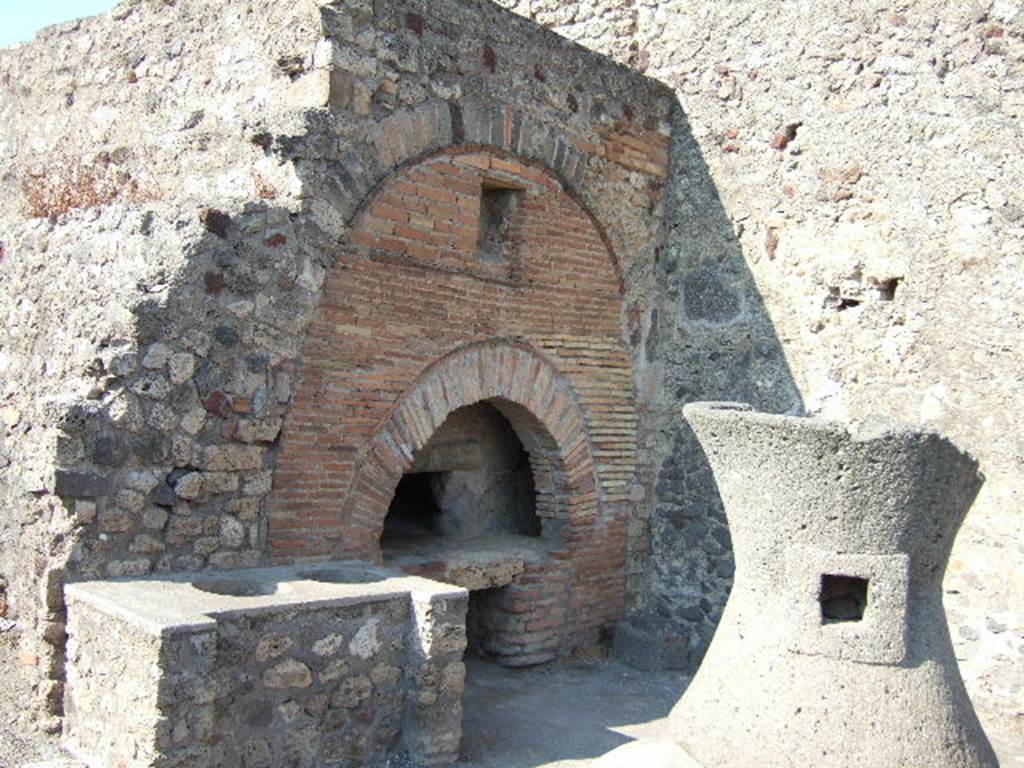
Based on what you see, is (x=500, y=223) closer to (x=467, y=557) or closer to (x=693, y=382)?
(x=693, y=382)

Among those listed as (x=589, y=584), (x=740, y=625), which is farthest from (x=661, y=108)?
(x=740, y=625)

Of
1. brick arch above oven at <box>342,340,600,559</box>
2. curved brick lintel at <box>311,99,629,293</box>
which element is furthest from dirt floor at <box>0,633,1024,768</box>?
curved brick lintel at <box>311,99,629,293</box>

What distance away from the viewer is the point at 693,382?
7000mm

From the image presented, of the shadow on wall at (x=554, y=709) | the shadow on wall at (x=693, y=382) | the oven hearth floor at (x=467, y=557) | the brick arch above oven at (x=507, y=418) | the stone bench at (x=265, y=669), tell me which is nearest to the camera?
the stone bench at (x=265, y=669)

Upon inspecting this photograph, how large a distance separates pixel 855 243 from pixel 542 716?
307cm

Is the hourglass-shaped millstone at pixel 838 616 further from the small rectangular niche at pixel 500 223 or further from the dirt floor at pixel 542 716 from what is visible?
the small rectangular niche at pixel 500 223

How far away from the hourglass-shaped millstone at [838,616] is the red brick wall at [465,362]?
80.2 inches

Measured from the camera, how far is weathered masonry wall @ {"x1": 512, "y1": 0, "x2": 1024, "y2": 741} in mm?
5688

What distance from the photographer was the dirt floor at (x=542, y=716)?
449 cm

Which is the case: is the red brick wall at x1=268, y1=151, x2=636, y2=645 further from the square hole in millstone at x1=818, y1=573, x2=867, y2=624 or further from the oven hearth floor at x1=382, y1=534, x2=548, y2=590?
the square hole in millstone at x1=818, y1=573, x2=867, y2=624

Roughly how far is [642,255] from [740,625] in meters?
3.52

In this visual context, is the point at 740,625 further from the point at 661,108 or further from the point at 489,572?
the point at 661,108

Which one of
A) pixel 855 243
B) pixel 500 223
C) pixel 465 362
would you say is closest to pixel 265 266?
pixel 465 362

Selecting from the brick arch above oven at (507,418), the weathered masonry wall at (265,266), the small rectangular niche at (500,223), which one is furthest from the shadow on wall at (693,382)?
the small rectangular niche at (500,223)
